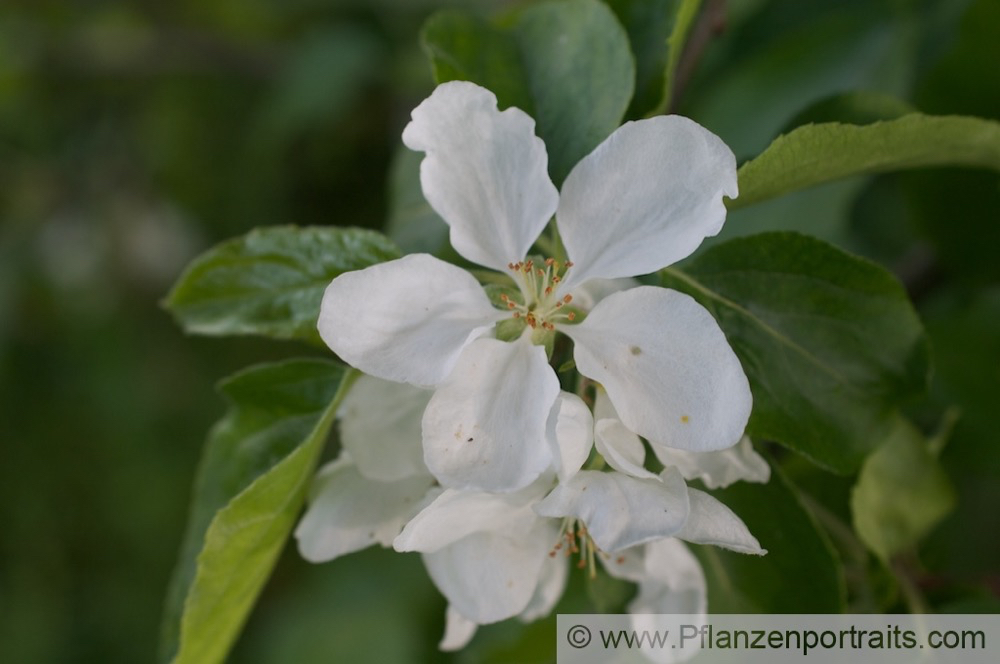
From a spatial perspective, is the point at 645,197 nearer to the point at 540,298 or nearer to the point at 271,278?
the point at 540,298

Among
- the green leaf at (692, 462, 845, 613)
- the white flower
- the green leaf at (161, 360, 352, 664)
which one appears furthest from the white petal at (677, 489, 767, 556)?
the green leaf at (161, 360, 352, 664)

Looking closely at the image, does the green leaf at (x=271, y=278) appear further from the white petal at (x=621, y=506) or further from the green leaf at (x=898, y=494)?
the green leaf at (x=898, y=494)

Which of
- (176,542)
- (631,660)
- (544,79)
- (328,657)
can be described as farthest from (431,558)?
(176,542)

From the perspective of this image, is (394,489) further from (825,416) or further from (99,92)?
(99,92)

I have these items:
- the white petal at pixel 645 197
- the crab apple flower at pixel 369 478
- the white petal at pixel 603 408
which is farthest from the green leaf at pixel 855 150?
the crab apple flower at pixel 369 478

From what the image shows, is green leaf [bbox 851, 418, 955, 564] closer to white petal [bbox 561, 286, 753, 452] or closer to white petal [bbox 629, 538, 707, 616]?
white petal [bbox 629, 538, 707, 616]

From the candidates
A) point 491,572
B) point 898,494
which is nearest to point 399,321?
point 491,572
